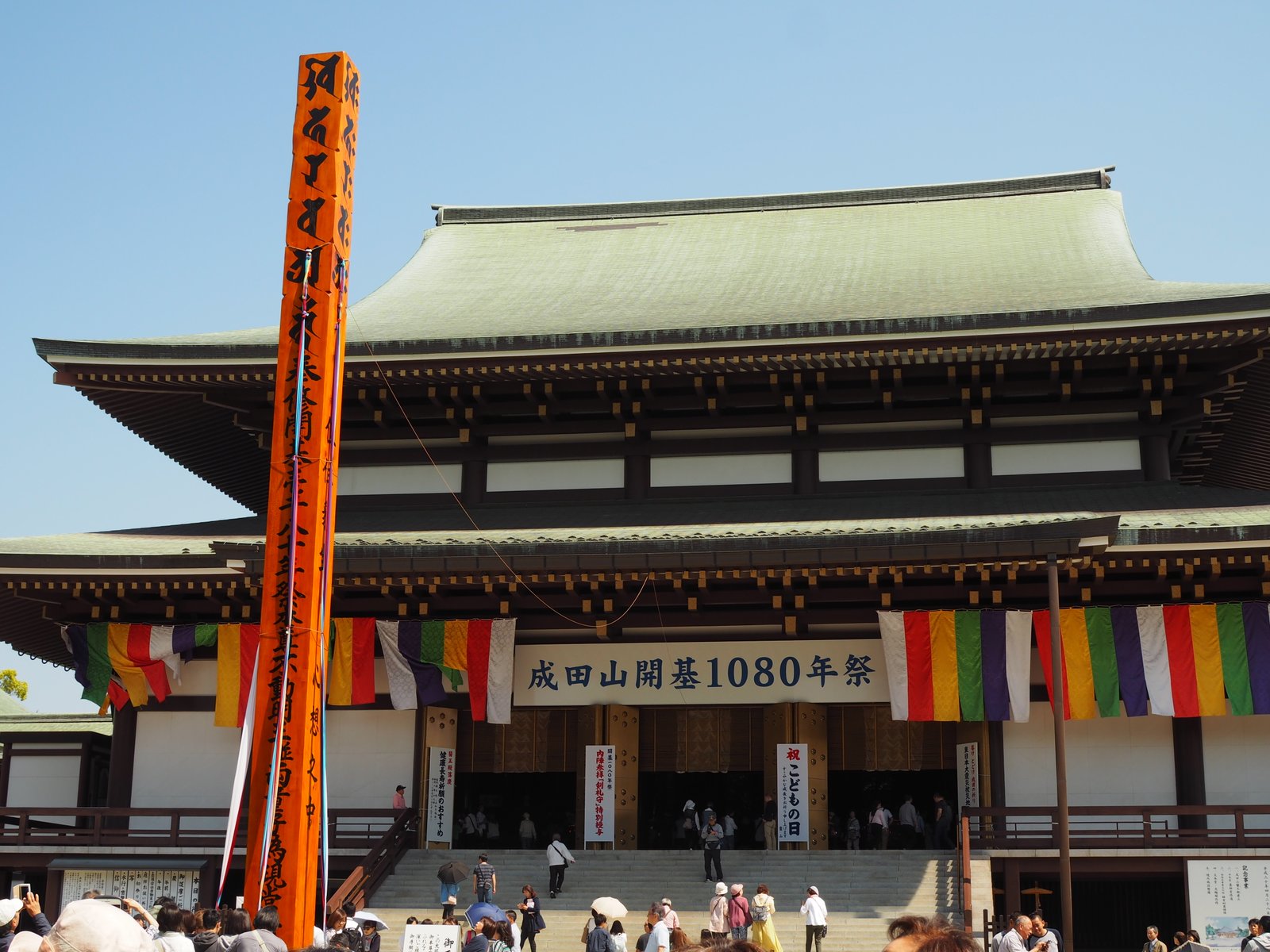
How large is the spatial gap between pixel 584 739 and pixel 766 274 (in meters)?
9.04

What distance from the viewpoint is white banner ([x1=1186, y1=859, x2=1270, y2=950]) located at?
59.0 feet

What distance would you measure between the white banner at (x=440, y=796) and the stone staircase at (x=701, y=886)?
2.29ft

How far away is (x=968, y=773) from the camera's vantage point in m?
20.3

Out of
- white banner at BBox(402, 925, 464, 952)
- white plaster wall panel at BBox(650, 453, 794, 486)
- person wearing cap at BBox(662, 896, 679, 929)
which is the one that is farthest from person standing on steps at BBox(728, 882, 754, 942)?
white plaster wall panel at BBox(650, 453, 794, 486)

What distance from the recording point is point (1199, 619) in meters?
19.2

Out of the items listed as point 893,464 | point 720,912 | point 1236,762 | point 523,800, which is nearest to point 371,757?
point 523,800

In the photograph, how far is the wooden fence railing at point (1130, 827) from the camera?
18375 millimetres

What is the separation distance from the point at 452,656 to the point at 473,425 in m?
3.94

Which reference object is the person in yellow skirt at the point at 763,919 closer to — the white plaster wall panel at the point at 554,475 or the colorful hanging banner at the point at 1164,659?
the colorful hanging banner at the point at 1164,659

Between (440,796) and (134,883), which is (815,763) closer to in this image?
(440,796)

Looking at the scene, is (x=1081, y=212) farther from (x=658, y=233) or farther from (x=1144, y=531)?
(x=1144, y=531)

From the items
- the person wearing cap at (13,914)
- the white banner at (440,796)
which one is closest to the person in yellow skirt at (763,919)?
the white banner at (440,796)

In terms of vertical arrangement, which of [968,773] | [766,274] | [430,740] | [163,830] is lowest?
[163,830]

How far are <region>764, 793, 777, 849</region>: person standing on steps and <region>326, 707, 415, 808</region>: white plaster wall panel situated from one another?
16.8ft
